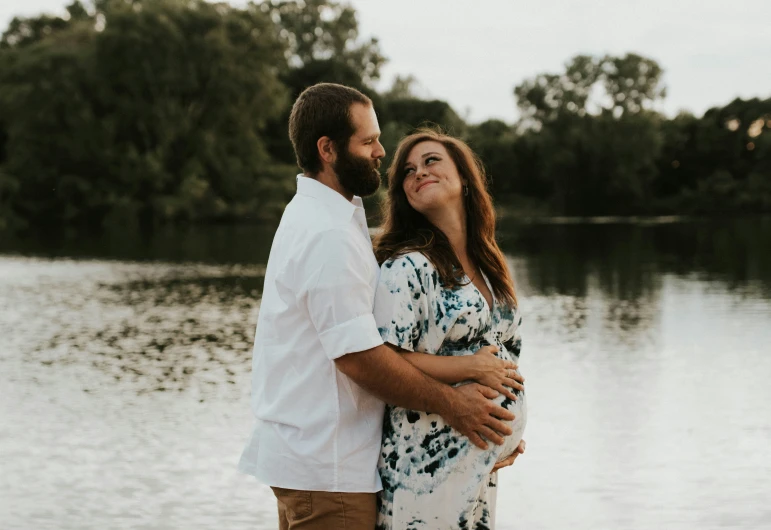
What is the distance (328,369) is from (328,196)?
0.42 meters

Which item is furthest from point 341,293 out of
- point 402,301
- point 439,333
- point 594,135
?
point 594,135

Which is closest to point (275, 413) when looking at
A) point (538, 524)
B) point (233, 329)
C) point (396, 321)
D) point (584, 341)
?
point (396, 321)

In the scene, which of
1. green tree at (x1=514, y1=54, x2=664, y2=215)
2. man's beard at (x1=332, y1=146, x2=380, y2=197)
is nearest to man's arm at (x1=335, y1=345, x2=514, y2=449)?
man's beard at (x1=332, y1=146, x2=380, y2=197)

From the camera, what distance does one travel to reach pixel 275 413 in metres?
2.58

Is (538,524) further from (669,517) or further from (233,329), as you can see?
(233,329)

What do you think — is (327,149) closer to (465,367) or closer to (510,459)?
(465,367)

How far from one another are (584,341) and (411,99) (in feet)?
178

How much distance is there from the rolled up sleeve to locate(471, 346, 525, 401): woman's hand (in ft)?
0.97

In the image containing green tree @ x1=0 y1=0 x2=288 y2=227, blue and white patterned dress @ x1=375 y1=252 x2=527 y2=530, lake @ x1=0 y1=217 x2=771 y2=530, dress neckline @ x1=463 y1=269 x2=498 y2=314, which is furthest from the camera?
green tree @ x1=0 y1=0 x2=288 y2=227

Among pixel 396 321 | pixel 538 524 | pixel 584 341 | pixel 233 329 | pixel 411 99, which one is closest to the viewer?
pixel 396 321

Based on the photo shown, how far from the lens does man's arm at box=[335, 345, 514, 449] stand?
2459mm

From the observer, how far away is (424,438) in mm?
2576

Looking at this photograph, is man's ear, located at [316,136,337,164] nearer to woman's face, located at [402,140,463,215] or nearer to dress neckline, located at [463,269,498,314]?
woman's face, located at [402,140,463,215]

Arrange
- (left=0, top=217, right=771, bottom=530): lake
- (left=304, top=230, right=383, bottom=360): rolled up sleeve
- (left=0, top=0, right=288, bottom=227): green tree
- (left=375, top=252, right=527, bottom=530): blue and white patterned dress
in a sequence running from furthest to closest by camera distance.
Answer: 1. (left=0, top=0, right=288, bottom=227): green tree
2. (left=0, top=217, right=771, bottom=530): lake
3. (left=375, top=252, right=527, bottom=530): blue and white patterned dress
4. (left=304, top=230, right=383, bottom=360): rolled up sleeve
